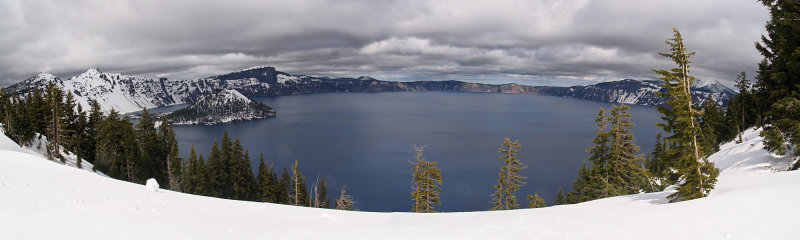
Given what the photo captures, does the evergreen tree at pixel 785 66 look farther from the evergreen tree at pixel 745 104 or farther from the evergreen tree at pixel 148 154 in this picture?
the evergreen tree at pixel 148 154

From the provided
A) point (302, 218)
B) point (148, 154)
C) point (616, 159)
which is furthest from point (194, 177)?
point (616, 159)

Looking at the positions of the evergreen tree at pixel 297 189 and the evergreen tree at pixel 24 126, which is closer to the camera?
the evergreen tree at pixel 297 189

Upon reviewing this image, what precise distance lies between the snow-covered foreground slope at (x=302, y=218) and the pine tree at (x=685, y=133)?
1.77 meters

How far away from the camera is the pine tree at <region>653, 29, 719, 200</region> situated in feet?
51.1

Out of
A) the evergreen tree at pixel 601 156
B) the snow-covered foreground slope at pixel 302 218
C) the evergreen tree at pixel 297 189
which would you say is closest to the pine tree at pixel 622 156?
the evergreen tree at pixel 601 156

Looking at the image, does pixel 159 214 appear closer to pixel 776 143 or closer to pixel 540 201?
pixel 540 201

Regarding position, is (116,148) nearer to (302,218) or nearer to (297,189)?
(297,189)

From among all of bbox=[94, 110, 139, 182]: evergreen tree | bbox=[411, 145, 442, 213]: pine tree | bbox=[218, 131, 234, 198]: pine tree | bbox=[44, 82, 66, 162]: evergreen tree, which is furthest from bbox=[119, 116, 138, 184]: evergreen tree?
bbox=[411, 145, 442, 213]: pine tree

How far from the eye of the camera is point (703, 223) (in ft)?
35.8

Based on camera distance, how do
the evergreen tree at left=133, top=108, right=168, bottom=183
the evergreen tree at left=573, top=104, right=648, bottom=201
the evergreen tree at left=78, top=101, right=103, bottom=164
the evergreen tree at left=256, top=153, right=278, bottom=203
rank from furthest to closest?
the evergreen tree at left=78, top=101, right=103, bottom=164 → the evergreen tree at left=256, top=153, right=278, bottom=203 → the evergreen tree at left=133, top=108, right=168, bottom=183 → the evergreen tree at left=573, top=104, right=648, bottom=201

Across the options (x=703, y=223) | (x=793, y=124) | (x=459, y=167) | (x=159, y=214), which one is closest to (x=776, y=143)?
(x=793, y=124)

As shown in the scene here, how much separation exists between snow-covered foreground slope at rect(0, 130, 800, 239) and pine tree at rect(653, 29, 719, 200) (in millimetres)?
1771

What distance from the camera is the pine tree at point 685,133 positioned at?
15.6 m

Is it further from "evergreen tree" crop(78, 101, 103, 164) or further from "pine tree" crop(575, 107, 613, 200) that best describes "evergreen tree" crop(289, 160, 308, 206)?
"evergreen tree" crop(78, 101, 103, 164)
